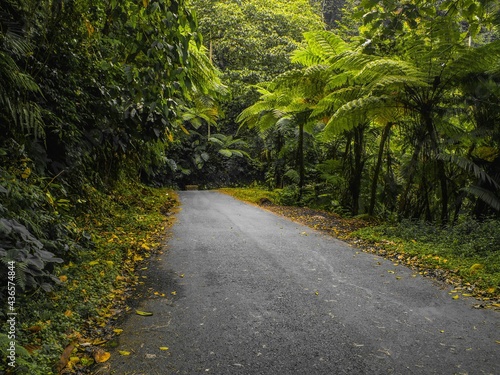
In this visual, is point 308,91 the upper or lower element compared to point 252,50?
lower

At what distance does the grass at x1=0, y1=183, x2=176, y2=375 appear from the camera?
2453 millimetres

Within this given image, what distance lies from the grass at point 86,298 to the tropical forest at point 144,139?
0.05 feet

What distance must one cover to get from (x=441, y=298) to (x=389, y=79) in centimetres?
382

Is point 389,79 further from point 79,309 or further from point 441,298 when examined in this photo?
point 79,309

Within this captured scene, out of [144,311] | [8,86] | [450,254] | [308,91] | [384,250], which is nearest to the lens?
[144,311]

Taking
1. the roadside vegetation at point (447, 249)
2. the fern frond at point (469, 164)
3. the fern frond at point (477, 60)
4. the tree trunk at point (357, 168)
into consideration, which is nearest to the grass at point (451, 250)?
the roadside vegetation at point (447, 249)

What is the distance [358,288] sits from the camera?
13.2 ft

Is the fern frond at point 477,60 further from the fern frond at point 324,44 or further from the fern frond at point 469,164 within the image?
the fern frond at point 324,44

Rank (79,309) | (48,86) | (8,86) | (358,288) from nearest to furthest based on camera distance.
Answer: (79,309) → (8,86) → (358,288) → (48,86)

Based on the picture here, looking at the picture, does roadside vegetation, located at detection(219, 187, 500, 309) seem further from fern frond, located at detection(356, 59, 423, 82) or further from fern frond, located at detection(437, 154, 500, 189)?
fern frond, located at detection(356, 59, 423, 82)

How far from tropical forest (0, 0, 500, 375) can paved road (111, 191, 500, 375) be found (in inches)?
15.5

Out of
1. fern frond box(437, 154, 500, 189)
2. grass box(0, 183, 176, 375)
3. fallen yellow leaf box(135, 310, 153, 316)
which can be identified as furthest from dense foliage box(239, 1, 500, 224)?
grass box(0, 183, 176, 375)

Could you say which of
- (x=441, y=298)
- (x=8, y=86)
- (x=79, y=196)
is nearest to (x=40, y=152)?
(x=8, y=86)

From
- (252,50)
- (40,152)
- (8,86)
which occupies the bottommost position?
(40,152)
